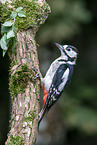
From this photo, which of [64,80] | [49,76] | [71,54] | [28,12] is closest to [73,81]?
[71,54]

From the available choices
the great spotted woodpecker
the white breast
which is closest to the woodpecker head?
the great spotted woodpecker

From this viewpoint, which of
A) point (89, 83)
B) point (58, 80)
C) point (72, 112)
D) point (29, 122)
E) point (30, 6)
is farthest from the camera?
point (89, 83)

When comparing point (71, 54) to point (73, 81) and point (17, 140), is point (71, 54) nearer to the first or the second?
point (17, 140)

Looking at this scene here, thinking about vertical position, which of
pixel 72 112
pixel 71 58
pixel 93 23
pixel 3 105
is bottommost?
pixel 3 105

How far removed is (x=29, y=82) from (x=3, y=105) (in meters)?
6.43

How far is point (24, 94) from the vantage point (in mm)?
3822

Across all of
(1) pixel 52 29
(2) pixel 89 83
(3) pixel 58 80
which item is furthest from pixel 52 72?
(2) pixel 89 83

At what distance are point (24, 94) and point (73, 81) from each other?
5.99 meters

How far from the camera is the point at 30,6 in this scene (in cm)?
414

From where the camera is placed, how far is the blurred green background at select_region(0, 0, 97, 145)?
8.20 metres

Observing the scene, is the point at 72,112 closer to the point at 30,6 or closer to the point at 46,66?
the point at 46,66

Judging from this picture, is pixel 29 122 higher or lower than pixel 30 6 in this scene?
lower

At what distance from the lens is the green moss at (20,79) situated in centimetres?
382

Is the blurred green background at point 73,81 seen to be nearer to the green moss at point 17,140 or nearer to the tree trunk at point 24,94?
the tree trunk at point 24,94
